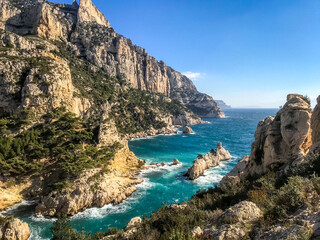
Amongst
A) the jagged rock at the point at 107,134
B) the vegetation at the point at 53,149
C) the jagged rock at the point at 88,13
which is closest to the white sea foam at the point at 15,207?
the vegetation at the point at 53,149

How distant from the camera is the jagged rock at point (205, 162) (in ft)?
115

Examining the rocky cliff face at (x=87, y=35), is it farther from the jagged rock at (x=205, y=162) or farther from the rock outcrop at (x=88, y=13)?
the jagged rock at (x=205, y=162)

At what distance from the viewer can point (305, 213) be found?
453 cm

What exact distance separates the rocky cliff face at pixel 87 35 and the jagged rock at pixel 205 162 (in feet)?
230

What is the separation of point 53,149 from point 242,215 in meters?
29.5

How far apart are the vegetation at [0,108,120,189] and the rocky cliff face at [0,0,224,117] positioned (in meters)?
59.2

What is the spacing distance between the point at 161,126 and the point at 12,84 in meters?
63.4

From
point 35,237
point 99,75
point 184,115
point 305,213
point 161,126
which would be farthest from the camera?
point 184,115

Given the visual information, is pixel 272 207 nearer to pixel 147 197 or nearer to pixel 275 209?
pixel 275 209

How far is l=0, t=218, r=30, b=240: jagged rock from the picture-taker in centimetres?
1652

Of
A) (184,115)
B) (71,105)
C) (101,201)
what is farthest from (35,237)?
(184,115)

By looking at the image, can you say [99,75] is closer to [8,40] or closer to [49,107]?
[8,40]

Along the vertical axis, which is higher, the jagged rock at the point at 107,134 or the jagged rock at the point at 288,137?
the jagged rock at the point at 288,137

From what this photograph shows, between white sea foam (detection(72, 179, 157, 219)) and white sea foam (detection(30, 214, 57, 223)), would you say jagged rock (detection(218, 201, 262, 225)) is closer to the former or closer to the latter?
white sea foam (detection(72, 179, 157, 219))
